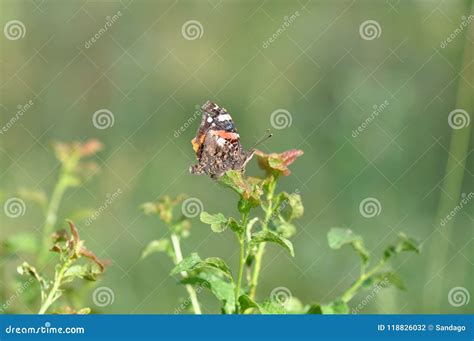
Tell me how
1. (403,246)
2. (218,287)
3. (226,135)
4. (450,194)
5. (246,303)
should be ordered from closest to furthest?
(246,303), (218,287), (403,246), (226,135), (450,194)

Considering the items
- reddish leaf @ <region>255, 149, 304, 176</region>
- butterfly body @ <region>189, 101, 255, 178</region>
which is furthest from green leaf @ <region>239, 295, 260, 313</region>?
butterfly body @ <region>189, 101, 255, 178</region>

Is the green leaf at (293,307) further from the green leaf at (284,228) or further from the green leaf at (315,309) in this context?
the green leaf at (284,228)

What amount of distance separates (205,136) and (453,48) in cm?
323

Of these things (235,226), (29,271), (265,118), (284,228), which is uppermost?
(265,118)

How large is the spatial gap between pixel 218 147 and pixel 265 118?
3196mm

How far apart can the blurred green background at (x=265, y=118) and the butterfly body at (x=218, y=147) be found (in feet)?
5.57

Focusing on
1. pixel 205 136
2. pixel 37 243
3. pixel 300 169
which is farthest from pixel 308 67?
pixel 37 243

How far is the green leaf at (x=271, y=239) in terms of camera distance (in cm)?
239

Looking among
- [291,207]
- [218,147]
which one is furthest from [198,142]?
[291,207]

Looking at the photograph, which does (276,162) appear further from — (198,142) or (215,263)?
(198,142)

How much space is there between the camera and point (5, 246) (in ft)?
11.6

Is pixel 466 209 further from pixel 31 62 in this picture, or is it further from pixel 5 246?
pixel 31 62

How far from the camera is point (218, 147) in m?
3.59

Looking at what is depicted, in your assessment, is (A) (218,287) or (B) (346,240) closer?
(A) (218,287)
